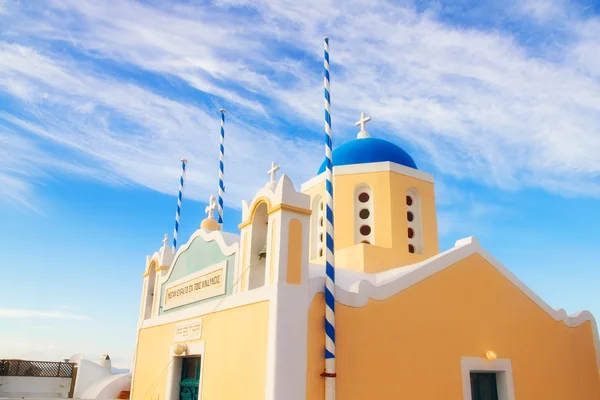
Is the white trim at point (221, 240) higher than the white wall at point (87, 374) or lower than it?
higher

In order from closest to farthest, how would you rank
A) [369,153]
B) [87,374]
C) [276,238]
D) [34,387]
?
[276,238] < [369,153] < [87,374] < [34,387]

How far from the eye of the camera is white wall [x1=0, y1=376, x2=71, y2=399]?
60.7 feet

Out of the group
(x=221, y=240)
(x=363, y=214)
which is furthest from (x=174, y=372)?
(x=363, y=214)

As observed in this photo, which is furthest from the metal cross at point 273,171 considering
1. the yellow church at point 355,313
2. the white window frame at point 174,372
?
the white window frame at point 174,372

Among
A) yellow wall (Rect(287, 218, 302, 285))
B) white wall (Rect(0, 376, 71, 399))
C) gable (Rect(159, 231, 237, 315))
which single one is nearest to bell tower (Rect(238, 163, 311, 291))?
yellow wall (Rect(287, 218, 302, 285))

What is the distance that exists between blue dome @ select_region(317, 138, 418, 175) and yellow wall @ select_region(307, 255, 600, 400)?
12.7ft

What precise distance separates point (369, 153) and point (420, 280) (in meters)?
4.73

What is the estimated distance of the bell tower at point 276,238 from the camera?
6.80m

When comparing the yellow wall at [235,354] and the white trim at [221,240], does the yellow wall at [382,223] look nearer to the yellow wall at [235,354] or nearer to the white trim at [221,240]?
the white trim at [221,240]

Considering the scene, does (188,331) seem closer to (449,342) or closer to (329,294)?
(329,294)

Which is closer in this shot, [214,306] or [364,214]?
[214,306]

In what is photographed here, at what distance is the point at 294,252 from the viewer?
6.91 metres

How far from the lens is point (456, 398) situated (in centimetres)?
786

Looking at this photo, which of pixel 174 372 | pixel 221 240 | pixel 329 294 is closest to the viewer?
pixel 329 294
